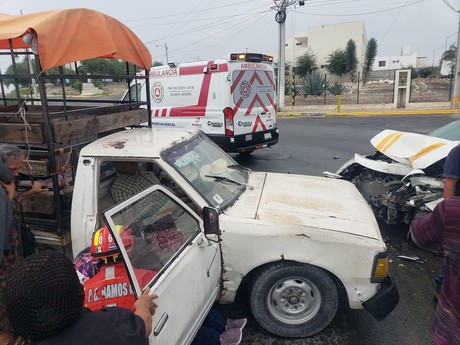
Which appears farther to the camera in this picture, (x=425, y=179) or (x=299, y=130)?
(x=299, y=130)

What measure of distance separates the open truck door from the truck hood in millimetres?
460

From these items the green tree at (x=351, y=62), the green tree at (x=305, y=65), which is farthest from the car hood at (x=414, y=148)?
the green tree at (x=351, y=62)

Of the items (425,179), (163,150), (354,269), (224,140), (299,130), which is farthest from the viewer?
(299,130)

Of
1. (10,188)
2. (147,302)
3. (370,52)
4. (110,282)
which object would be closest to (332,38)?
(370,52)

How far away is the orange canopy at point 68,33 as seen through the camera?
275 cm

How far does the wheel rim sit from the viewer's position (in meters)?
2.84

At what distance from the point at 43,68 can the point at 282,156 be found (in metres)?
7.27

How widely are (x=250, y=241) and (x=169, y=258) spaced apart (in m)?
0.69

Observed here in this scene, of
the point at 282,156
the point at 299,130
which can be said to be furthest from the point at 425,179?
the point at 299,130

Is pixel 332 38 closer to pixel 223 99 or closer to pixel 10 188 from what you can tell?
pixel 223 99

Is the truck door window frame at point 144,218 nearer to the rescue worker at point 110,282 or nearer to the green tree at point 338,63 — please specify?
the rescue worker at point 110,282

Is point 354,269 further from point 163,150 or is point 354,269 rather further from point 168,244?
point 163,150

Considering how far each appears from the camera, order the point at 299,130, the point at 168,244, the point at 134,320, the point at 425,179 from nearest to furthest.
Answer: the point at 134,320 → the point at 168,244 → the point at 425,179 → the point at 299,130

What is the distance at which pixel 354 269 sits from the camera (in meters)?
2.70
